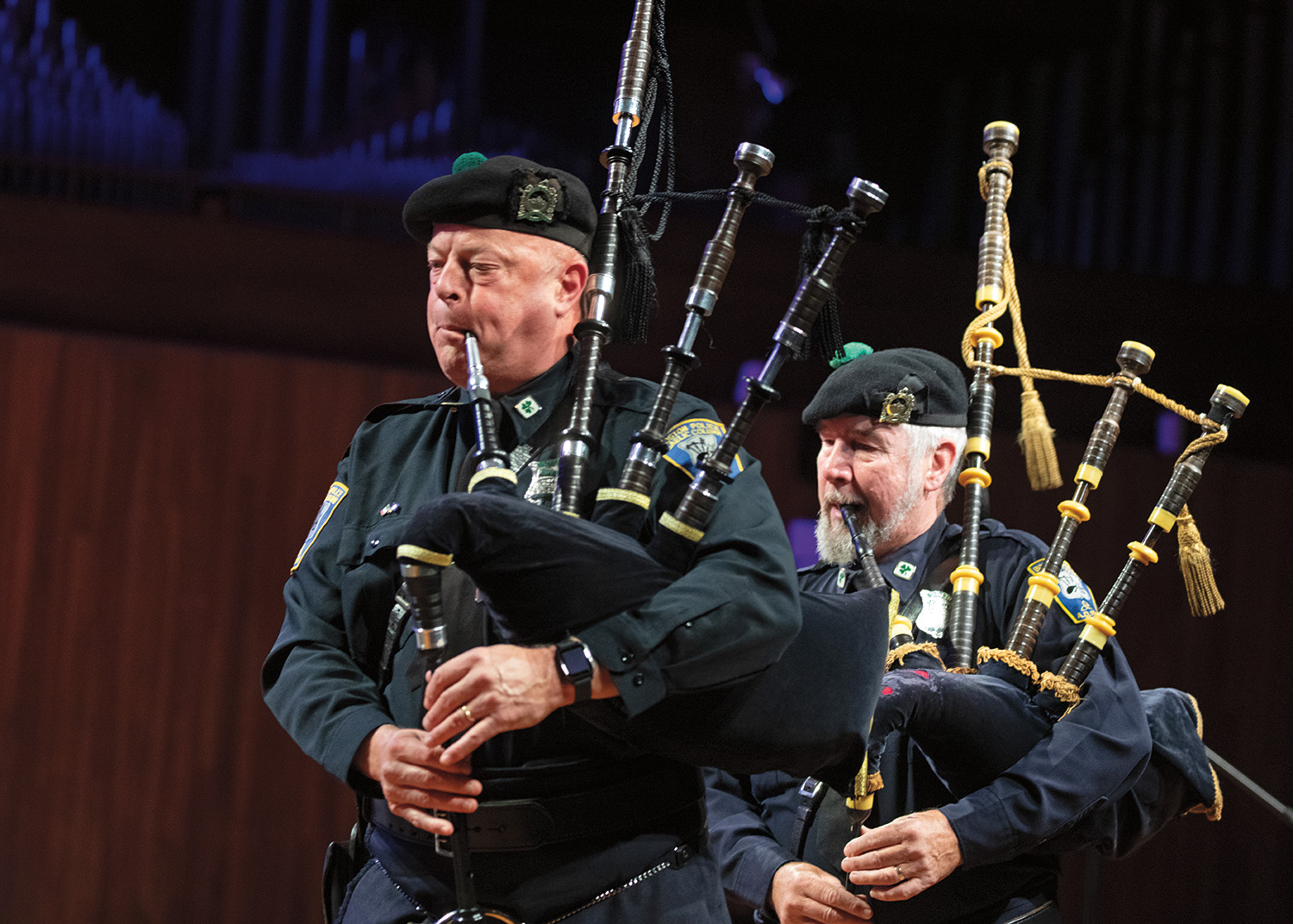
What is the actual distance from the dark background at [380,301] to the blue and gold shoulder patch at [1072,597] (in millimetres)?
1326

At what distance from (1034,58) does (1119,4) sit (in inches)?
13.9

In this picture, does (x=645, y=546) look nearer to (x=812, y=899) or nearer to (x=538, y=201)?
(x=538, y=201)

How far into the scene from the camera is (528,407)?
1500 mm

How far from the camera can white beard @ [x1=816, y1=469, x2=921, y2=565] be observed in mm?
2119

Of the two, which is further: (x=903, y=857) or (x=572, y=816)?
(x=903, y=857)

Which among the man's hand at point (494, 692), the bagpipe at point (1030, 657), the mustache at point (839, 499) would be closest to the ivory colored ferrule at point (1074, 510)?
the bagpipe at point (1030, 657)

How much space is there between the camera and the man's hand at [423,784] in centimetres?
124

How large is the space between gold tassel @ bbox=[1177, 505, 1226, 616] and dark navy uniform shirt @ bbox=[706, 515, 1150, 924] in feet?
0.59

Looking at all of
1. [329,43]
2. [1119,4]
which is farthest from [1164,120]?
[329,43]

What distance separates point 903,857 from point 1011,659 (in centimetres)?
33

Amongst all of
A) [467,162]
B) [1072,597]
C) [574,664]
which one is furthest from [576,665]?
[1072,597]

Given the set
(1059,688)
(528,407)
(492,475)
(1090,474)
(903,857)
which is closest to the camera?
(492,475)

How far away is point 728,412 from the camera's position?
3807 mm

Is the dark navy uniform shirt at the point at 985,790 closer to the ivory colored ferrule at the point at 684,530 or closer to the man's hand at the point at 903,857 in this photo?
the man's hand at the point at 903,857
